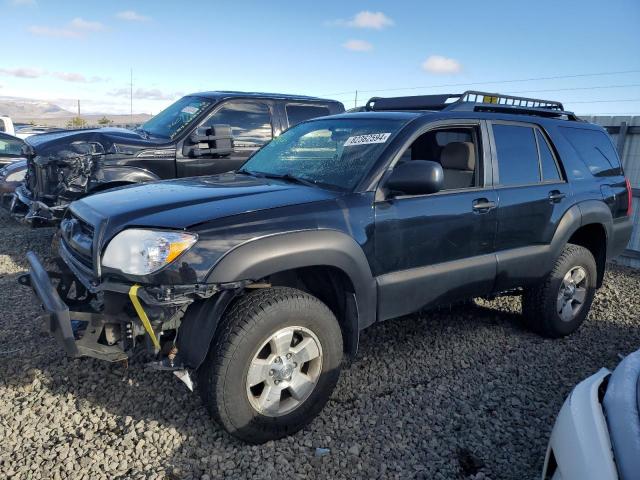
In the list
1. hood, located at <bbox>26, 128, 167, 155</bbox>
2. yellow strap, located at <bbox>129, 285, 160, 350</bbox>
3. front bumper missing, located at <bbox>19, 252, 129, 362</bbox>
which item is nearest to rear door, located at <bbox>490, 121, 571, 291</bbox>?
yellow strap, located at <bbox>129, 285, 160, 350</bbox>

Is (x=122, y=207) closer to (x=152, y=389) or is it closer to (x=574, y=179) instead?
(x=152, y=389)

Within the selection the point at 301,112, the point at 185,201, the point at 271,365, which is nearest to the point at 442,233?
the point at 271,365

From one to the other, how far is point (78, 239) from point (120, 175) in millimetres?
2871

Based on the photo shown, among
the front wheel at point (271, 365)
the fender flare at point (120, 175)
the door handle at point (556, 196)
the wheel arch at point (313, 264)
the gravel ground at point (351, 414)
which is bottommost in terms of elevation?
the gravel ground at point (351, 414)

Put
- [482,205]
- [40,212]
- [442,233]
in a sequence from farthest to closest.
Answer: [40,212], [482,205], [442,233]

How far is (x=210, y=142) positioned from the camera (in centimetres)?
606

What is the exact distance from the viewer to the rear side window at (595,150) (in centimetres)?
448

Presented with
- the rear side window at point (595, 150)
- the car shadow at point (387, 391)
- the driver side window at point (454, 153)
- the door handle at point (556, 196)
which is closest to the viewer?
the car shadow at point (387, 391)

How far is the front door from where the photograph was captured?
10.3 feet

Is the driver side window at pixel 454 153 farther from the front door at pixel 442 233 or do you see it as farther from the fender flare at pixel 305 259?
the fender flare at pixel 305 259

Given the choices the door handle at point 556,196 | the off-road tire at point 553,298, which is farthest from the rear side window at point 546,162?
the off-road tire at point 553,298

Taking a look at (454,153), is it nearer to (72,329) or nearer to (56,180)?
(72,329)

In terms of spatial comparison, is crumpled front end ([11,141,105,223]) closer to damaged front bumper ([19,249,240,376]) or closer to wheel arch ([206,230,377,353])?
damaged front bumper ([19,249,240,376])

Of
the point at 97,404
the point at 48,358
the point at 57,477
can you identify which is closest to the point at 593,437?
the point at 57,477
